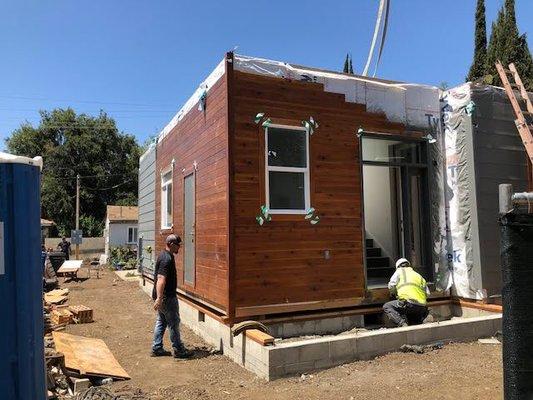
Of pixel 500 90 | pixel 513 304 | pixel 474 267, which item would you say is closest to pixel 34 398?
pixel 513 304

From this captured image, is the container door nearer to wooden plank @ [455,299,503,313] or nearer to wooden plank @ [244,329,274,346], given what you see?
wooden plank @ [244,329,274,346]

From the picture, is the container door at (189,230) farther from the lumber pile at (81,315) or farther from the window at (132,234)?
the window at (132,234)

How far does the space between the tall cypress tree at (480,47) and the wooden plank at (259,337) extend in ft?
87.7

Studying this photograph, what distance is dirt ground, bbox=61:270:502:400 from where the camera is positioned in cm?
536

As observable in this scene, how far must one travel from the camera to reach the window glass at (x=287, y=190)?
25.1ft

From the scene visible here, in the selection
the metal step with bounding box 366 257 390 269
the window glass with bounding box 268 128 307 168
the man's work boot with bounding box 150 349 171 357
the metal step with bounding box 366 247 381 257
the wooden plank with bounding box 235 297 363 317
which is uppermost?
the window glass with bounding box 268 128 307 168

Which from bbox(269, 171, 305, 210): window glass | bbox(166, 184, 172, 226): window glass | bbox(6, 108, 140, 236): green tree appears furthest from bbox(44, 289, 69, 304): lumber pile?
bbox(6, 108, 140, 236): green tree

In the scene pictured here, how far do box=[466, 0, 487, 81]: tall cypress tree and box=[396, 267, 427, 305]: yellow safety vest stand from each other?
24.5 meters

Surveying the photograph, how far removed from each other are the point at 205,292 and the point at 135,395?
3.05m

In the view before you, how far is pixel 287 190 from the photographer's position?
25.4ft

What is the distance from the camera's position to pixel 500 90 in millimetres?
8875

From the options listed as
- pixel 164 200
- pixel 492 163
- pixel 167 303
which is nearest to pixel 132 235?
pixel 164 200

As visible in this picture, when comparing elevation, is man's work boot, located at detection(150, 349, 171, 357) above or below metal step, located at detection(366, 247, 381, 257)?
below

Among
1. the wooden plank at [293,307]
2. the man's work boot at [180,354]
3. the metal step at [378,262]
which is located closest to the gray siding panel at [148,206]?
the metal step at [378,262]
